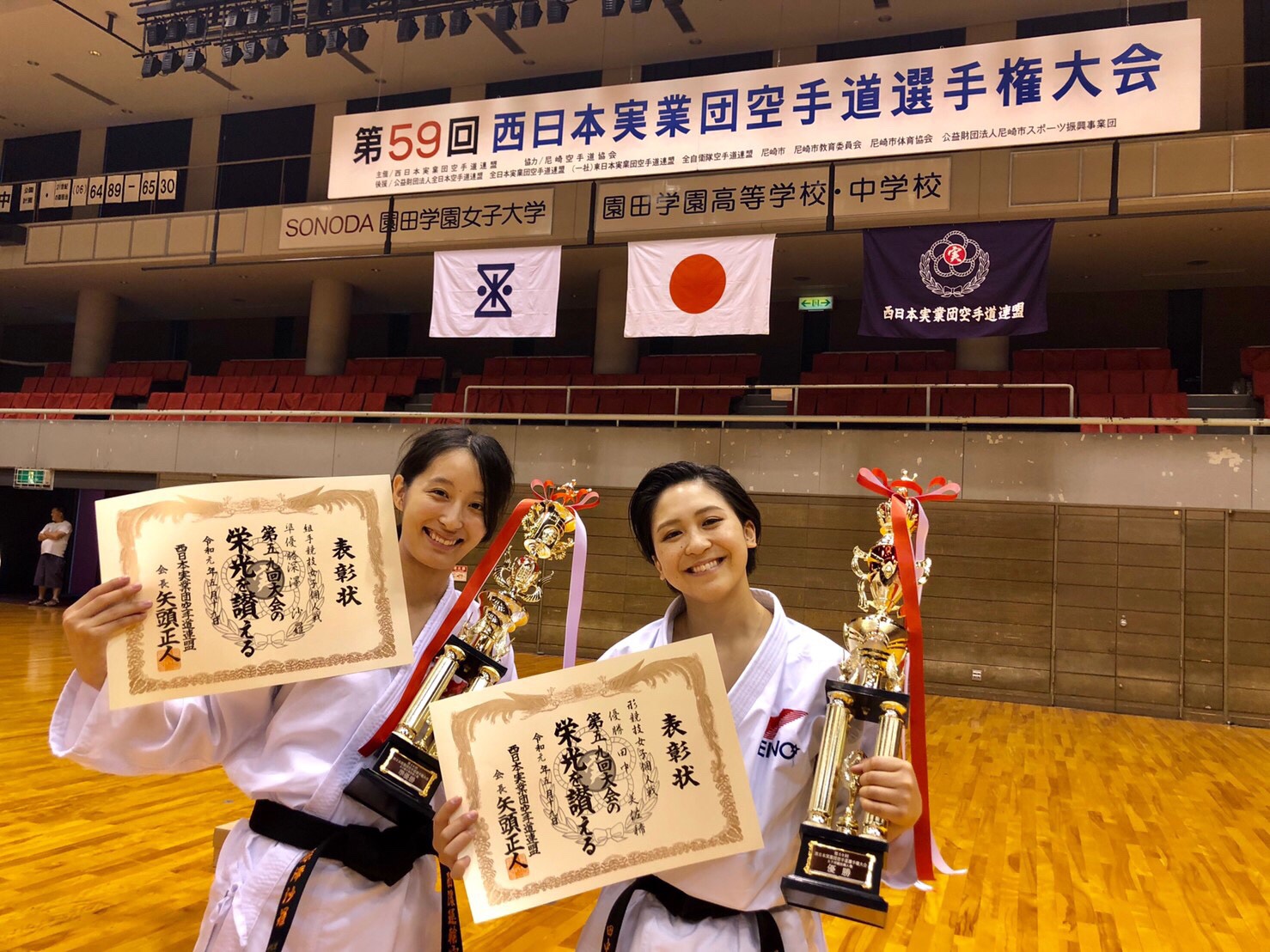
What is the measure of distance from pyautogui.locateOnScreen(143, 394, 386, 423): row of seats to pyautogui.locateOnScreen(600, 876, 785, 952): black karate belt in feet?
33.0

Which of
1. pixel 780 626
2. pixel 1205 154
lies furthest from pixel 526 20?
pixel 780 626

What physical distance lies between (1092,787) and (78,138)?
16.1 meters

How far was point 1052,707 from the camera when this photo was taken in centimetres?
802

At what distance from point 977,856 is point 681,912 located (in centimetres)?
301

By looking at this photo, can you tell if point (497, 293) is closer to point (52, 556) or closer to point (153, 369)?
point (52, 556)

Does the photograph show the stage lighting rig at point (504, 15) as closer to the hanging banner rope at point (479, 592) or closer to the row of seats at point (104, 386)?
the row of seats at point (104, 386)

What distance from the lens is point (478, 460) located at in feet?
4.47

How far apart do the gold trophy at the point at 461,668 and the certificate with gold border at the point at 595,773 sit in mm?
53

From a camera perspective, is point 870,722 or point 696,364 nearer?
point 870,722

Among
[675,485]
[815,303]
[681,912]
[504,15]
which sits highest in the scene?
[504,15]

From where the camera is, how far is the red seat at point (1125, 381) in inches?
354

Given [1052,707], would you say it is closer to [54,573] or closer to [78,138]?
[54,573]

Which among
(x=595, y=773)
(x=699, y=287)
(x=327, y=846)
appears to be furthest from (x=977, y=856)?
(x=699, y=287)

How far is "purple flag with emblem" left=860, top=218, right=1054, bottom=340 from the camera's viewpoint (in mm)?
7633
